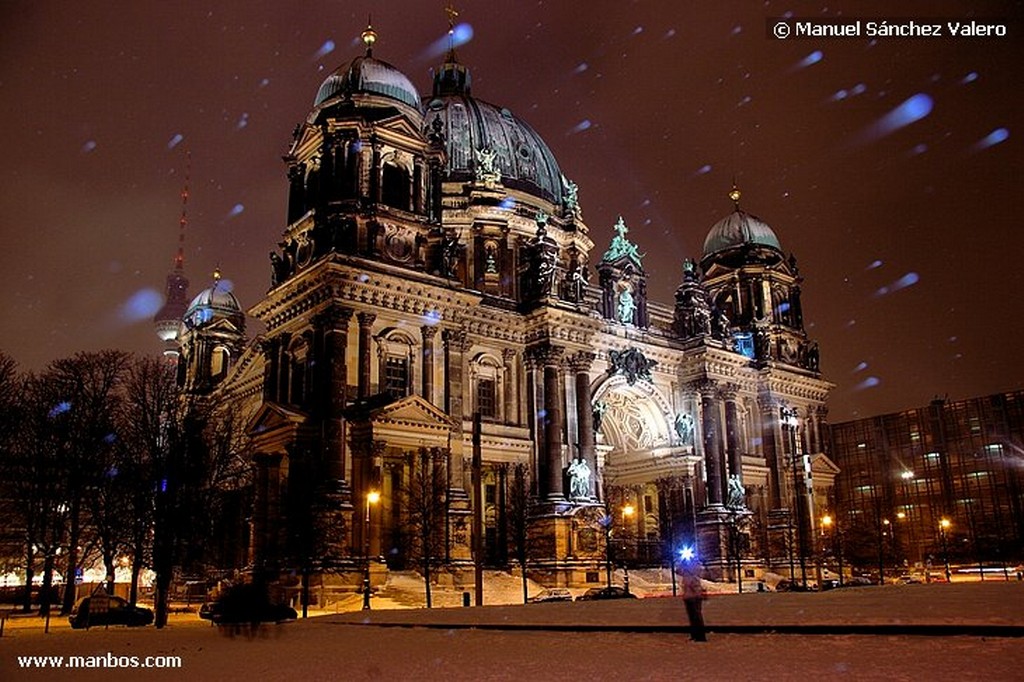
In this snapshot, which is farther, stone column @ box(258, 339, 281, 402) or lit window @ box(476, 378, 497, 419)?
lit window @ box(476, 378, 497, 419)

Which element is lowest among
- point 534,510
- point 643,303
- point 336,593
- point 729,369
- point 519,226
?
point 336,593

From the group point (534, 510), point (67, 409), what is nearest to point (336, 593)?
point (534, 510)

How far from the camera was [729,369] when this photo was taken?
62.5m

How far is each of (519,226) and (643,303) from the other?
1002cm

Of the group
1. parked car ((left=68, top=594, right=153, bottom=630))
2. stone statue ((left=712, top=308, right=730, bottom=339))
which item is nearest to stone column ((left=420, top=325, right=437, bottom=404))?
parked car ((left=68, top=594, right=153, bottom=630))

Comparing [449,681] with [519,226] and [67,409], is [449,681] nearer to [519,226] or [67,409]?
[67,409]

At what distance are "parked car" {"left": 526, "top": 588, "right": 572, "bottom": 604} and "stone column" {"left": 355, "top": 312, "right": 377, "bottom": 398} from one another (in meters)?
12.2

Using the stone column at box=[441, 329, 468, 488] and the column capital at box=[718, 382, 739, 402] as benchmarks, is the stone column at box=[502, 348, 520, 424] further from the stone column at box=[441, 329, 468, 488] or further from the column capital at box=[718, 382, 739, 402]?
the column capital at box=[718, 382, 739, 402]

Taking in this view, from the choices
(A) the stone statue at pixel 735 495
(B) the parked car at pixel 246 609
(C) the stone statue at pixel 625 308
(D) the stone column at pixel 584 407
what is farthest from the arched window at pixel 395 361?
(A) the stone statue at pixel 735 495

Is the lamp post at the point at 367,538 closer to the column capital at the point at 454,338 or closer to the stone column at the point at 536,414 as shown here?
the column capital at the point at 454,338

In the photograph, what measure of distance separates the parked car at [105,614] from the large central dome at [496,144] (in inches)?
1565

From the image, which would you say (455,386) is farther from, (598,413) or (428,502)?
(598,413)

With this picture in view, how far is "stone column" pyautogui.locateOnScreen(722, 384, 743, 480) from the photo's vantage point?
198 ft

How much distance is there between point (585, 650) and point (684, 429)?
4488 centimetres
